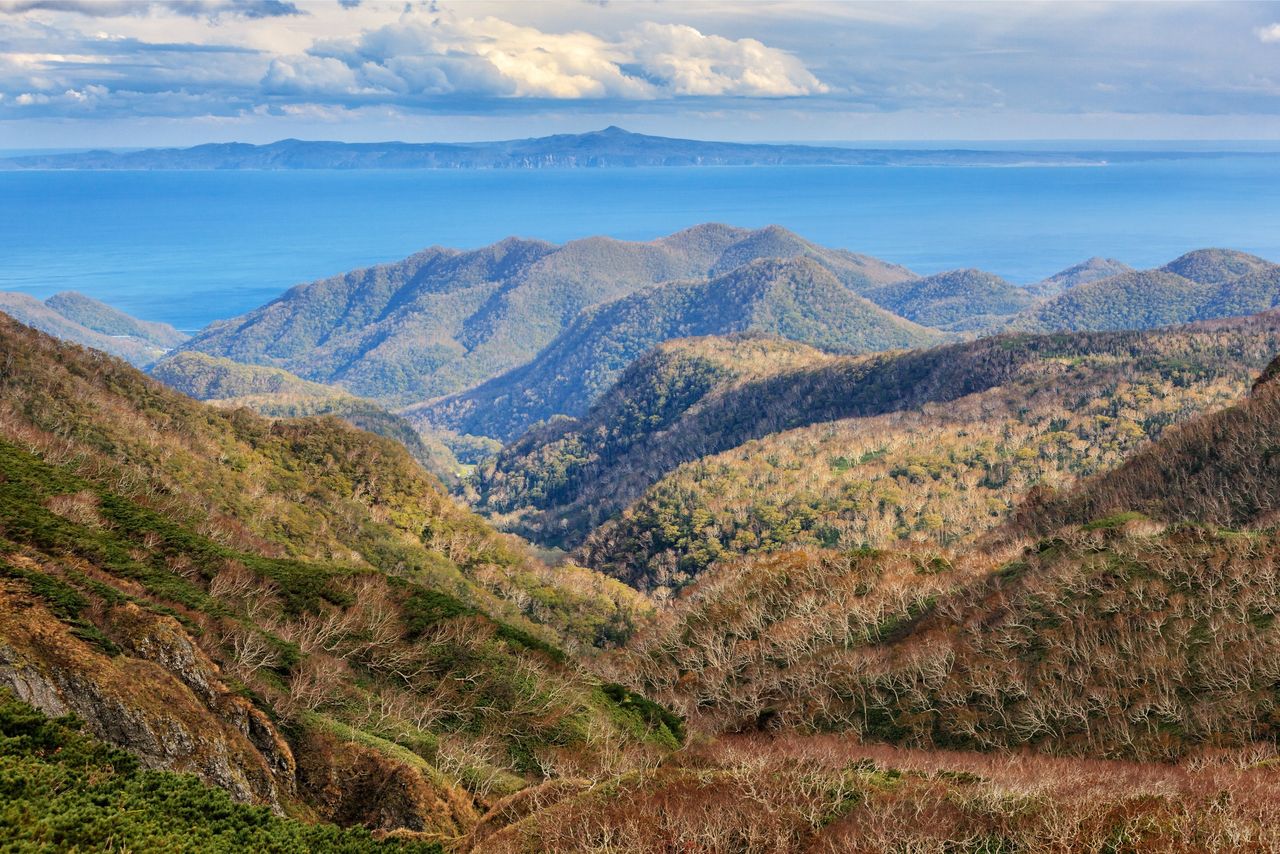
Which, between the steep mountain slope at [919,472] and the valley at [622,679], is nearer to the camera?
the valley at [622,679]

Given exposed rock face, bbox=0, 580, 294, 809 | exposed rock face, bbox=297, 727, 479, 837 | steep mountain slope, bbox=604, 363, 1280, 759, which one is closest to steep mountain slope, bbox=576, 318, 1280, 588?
steep mountain slope, bbox=604, 363, 1280, 759

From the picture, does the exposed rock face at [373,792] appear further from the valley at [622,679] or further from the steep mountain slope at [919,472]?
the steep mountain slope at [919,472]

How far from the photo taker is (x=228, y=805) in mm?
21109

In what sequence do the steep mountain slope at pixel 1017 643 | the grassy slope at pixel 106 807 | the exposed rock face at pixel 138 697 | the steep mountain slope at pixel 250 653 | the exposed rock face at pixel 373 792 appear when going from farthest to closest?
the steep mountain slope at pixel 1017 643, the exposed rock face at pixel 373 792, the steep mountain slope at pixel 250 653, the exposed rock face at pixel 138 697, the grassy slope at pixel 106 807

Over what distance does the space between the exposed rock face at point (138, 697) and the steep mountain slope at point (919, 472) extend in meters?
111

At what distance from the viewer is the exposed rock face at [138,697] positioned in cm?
2227

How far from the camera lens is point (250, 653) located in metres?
32.4

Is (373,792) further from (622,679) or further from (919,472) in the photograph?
(919,472)

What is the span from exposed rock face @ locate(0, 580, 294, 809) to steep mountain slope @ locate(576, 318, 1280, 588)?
111m

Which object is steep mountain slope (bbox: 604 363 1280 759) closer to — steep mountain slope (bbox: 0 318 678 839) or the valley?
the valley

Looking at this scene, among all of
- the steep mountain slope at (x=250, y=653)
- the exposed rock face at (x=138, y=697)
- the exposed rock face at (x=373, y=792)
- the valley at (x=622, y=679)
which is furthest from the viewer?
the exposed rock face at (x=373, y=792)

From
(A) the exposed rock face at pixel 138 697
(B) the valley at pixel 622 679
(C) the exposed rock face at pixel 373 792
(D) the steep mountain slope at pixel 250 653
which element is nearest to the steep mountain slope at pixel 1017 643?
(B) the valley at pixel 622 679

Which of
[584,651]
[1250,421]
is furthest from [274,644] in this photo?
[1250,421]

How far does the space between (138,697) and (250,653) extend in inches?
375
